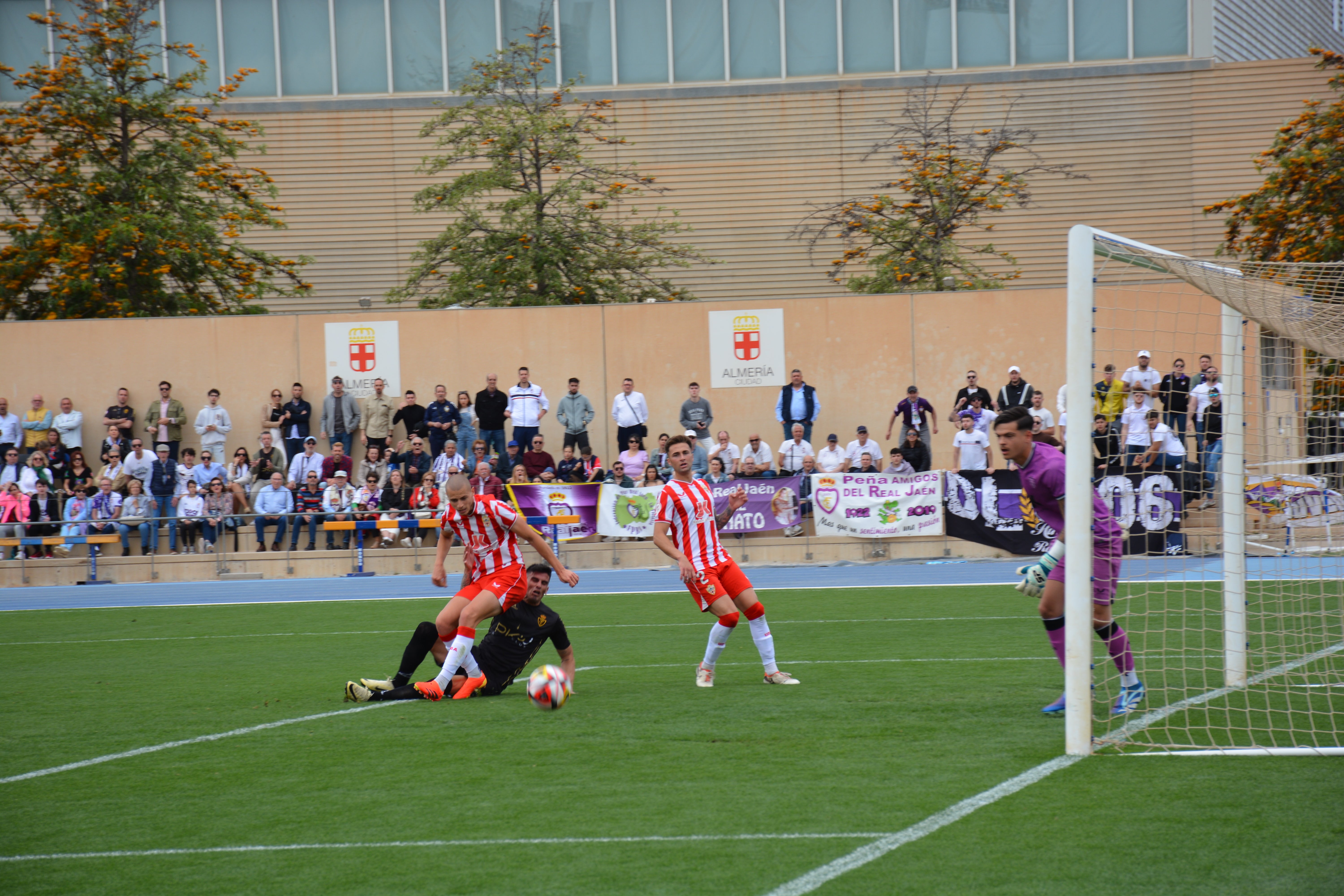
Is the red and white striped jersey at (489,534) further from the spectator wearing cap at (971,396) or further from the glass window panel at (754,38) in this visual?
the glass window panel at (754,38)

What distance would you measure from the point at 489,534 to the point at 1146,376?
1122 cm

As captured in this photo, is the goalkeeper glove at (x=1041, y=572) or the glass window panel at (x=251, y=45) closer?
the goalkeeper glove at (x=1041, y=572)

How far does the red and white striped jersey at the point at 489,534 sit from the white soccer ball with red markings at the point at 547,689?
1021mm

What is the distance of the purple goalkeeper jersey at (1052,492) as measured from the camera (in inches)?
287

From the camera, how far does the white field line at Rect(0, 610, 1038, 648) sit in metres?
13.1

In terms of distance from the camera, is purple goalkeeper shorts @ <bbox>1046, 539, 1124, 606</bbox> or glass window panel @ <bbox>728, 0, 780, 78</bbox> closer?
purple goalkeeper shorts @ <bbox>1046, 539, 1124, 606</bbox>

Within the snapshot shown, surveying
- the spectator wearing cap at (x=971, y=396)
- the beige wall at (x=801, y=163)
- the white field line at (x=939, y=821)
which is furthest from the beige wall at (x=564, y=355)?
Result: the white field line at (x=939, y=821)

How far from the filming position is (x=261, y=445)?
22766mm

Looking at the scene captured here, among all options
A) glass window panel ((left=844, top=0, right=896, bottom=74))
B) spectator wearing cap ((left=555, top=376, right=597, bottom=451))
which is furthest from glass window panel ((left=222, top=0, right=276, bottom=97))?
spectator wearing cap ((left=555, top=376, right=597, bottom=451))

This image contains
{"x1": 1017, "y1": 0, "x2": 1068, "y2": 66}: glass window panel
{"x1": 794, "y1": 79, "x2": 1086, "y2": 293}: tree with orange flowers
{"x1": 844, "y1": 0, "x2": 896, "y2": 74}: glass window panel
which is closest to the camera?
{"x1": 794, "y1": 79, "x2": 1086, "y2": 293}: tree with orange flowers

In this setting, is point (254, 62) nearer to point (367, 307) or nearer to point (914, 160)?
point (367, 307)

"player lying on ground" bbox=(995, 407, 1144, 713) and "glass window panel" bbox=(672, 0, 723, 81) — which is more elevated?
"glass window panel" bbox=(672, 0, 723, 81)

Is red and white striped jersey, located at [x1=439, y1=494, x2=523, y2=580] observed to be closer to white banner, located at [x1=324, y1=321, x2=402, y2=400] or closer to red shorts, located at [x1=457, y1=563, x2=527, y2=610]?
red shorts, located at [x1=457, y1=563, x2=527, y2=610]

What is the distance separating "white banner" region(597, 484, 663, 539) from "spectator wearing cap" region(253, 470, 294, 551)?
4.92m
